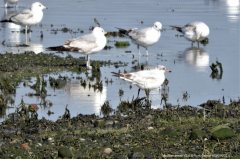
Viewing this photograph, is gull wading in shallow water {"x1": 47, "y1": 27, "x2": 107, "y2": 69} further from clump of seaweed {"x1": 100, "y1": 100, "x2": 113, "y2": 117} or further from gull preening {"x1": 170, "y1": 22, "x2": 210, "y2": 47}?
gull preening {"x1": 170, "y1": 22, "x2": 210, "y2": 47}

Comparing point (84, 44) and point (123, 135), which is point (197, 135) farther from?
point (84, 44)

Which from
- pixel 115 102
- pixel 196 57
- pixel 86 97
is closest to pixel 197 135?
pixel 115 102

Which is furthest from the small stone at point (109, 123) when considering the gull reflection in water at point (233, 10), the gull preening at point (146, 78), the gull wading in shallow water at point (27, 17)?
the gull reflection in water at point (233, 10)

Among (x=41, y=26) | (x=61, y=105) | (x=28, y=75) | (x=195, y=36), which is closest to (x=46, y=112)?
(x=61, y=105)

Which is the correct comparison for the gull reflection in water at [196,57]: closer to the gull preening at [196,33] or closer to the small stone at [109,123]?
the gull preening at [196,33]

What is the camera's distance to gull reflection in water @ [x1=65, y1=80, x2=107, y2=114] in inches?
342

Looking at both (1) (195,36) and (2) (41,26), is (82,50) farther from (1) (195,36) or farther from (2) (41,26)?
(2) (41,26)

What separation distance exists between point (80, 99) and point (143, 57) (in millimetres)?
5667

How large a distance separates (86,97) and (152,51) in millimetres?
6762

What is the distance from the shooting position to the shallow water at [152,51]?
9.52 metres

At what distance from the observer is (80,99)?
30.8 ft

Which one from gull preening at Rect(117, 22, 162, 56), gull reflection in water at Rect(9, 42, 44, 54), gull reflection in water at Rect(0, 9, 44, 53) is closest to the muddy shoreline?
gull preening at Rect(117, 22, 162, 56)

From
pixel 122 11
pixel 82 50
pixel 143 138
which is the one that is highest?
pixel 122 11

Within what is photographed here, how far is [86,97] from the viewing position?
9.56 m
